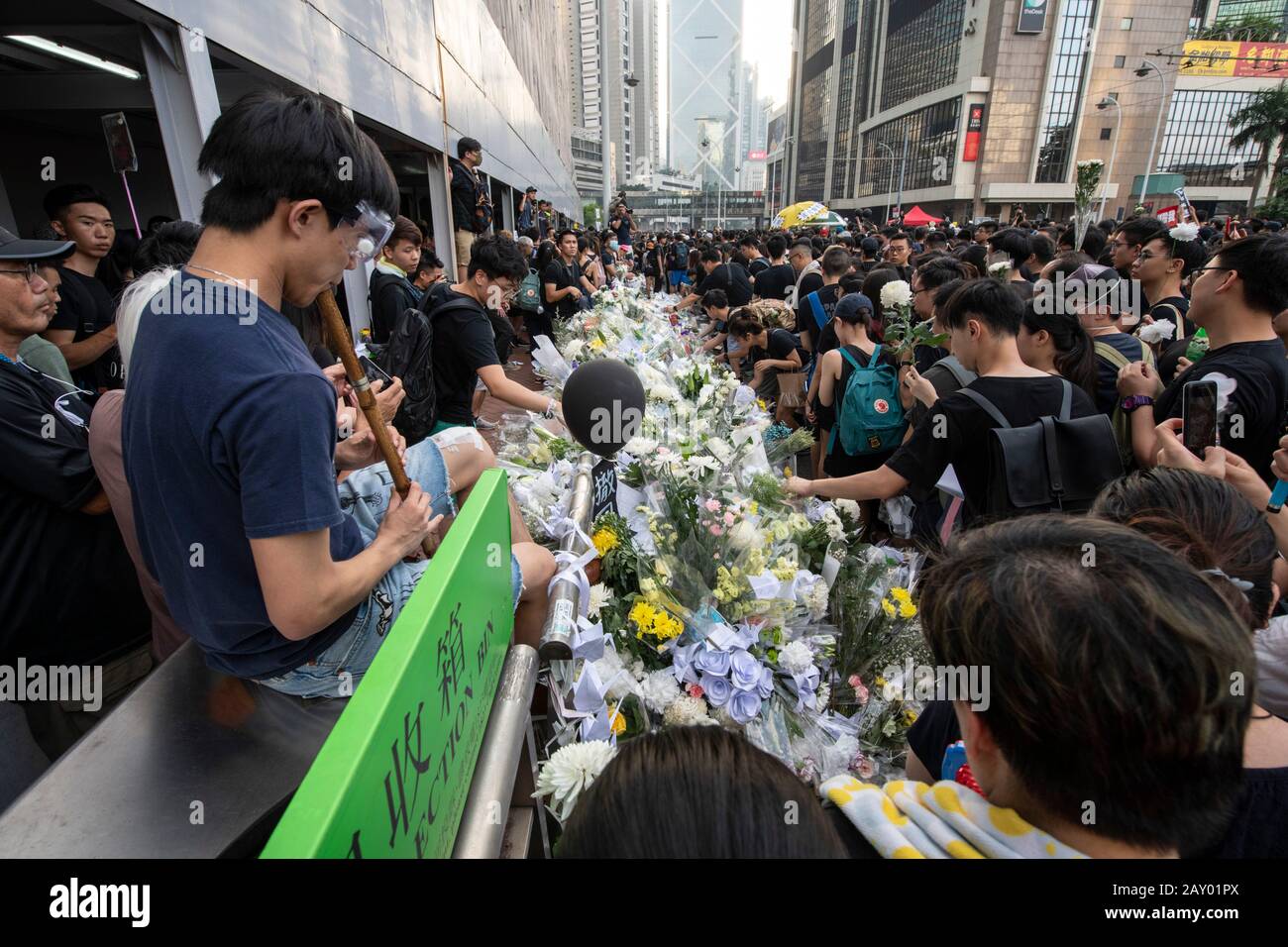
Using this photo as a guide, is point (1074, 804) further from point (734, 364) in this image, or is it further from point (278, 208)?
point (734, 364)

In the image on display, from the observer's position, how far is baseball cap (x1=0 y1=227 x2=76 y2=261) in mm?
1883

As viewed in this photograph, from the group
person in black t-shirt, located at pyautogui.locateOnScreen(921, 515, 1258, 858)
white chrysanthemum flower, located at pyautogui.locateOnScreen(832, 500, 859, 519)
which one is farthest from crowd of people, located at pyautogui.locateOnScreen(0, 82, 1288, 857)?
white chrysanthemum flower, located at pyautogui.locateOnScreen(832, 500, 859, 519)

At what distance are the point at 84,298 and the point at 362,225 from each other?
129 inches

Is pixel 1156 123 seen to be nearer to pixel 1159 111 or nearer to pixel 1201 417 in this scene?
pixel 1159 111

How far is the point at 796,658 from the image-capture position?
1.76 meters

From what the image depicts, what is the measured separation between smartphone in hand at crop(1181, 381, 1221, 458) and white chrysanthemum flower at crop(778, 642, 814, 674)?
161 cm

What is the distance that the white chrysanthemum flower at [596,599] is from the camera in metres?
1.83

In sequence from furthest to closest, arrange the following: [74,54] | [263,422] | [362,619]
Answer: [74,54] → [362,619] → [263,422]

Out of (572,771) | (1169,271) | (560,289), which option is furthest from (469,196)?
(572,771)

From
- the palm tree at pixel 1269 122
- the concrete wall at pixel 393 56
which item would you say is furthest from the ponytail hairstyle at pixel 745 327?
the palm tree at pixel 1269 122

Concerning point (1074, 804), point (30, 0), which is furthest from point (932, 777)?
point (30, 0)

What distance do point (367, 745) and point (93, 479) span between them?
165 centimetres

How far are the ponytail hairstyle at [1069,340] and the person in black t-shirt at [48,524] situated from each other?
11.6 feet

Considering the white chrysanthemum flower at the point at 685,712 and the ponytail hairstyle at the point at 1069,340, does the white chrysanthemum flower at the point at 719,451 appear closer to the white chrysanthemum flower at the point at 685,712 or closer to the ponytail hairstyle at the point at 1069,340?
the white chrysanthemum flower at the point at 685,712
